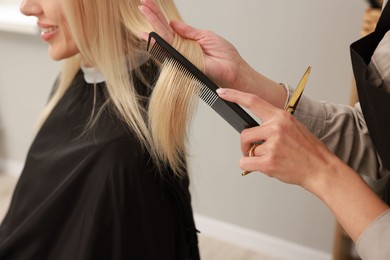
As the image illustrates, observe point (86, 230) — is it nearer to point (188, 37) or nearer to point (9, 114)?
point (188, 37)

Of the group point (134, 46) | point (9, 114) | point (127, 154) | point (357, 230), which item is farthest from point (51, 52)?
point (9, 114)

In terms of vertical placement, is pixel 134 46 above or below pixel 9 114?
above

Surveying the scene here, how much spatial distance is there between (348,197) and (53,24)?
2.56ft

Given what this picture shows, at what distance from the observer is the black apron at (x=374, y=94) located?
640 millimetres

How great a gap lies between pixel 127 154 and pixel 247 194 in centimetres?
131

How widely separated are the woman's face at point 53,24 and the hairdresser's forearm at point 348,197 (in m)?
0.70

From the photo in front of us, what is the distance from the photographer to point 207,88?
74cm

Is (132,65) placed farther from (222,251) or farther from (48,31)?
(222,251)

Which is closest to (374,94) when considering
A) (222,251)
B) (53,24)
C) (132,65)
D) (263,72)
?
(132,65)

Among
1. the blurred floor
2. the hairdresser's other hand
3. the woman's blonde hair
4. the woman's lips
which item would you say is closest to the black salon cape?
the woman's blonde hair

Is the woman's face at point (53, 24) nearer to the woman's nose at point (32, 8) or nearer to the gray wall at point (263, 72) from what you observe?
the woman's nose at point (32, 8)

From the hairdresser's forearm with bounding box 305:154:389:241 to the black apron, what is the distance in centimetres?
8

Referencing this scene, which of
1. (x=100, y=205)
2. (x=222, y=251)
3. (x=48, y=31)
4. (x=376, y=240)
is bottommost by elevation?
(x=222, y=251)

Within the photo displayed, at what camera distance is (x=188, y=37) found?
34.8 inches
